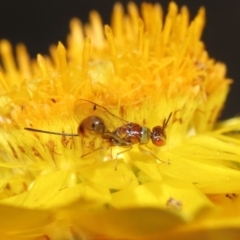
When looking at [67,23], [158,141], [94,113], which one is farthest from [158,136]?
[67,23]

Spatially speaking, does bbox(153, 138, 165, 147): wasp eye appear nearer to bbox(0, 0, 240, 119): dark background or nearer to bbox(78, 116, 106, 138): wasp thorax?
bbox(78, 116, 106, 138): wasp thorax

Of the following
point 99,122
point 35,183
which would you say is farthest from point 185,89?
point 35,183

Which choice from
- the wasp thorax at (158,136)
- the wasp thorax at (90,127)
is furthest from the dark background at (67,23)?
the wasp thorax at (90,127)

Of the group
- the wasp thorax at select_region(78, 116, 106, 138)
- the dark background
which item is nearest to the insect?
the wasp thorax at select_region(78, 116, 106, 138)

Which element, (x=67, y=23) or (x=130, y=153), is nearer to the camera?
(x=130, y=153)

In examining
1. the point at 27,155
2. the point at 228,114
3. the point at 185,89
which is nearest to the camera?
the point at 27,155

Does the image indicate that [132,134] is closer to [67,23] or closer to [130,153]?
[130,153]

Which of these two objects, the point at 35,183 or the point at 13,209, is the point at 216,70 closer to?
the point at 35,183
